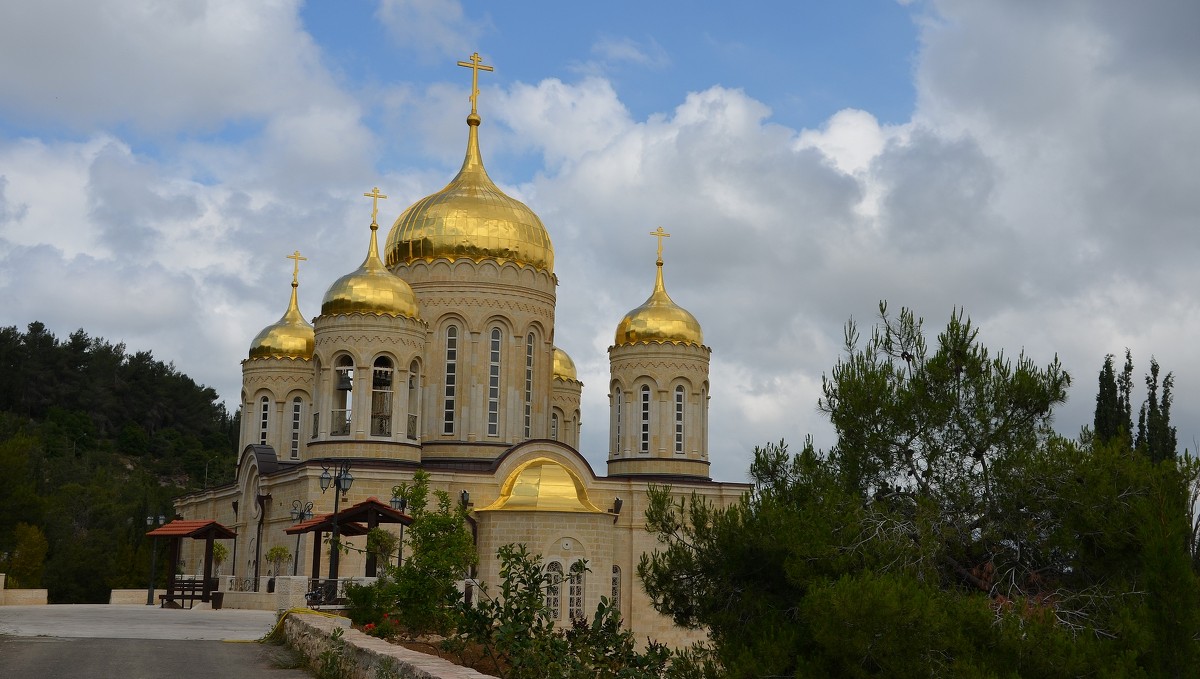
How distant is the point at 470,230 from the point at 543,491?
A: 24.3 ft

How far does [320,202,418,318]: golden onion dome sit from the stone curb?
14.3m

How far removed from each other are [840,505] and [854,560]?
3.12 ft

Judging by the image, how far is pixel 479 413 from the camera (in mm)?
31953

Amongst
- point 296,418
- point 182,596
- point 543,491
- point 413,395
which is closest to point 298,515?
point 182,596

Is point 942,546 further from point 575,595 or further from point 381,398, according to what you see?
point 381,398

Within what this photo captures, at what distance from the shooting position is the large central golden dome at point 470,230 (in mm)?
32719

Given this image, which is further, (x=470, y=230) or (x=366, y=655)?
(x=470, y=230)

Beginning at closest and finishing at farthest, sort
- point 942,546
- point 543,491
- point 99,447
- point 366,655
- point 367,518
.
→ point 366,655
point 942,546
point 367,518
point 543,491
point 99,447

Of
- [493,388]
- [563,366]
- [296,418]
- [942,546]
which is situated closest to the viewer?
[942,546]

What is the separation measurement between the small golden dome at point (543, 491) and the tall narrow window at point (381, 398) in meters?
3.20

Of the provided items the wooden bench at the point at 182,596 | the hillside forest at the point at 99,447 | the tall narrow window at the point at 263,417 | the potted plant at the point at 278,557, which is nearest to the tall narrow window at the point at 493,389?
the potted plant at the point at 278,557

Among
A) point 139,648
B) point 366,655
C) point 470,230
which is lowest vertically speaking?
point 139,648

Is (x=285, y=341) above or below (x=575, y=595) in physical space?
above

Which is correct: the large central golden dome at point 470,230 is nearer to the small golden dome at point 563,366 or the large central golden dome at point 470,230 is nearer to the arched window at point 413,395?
the arched window at point 413,395
